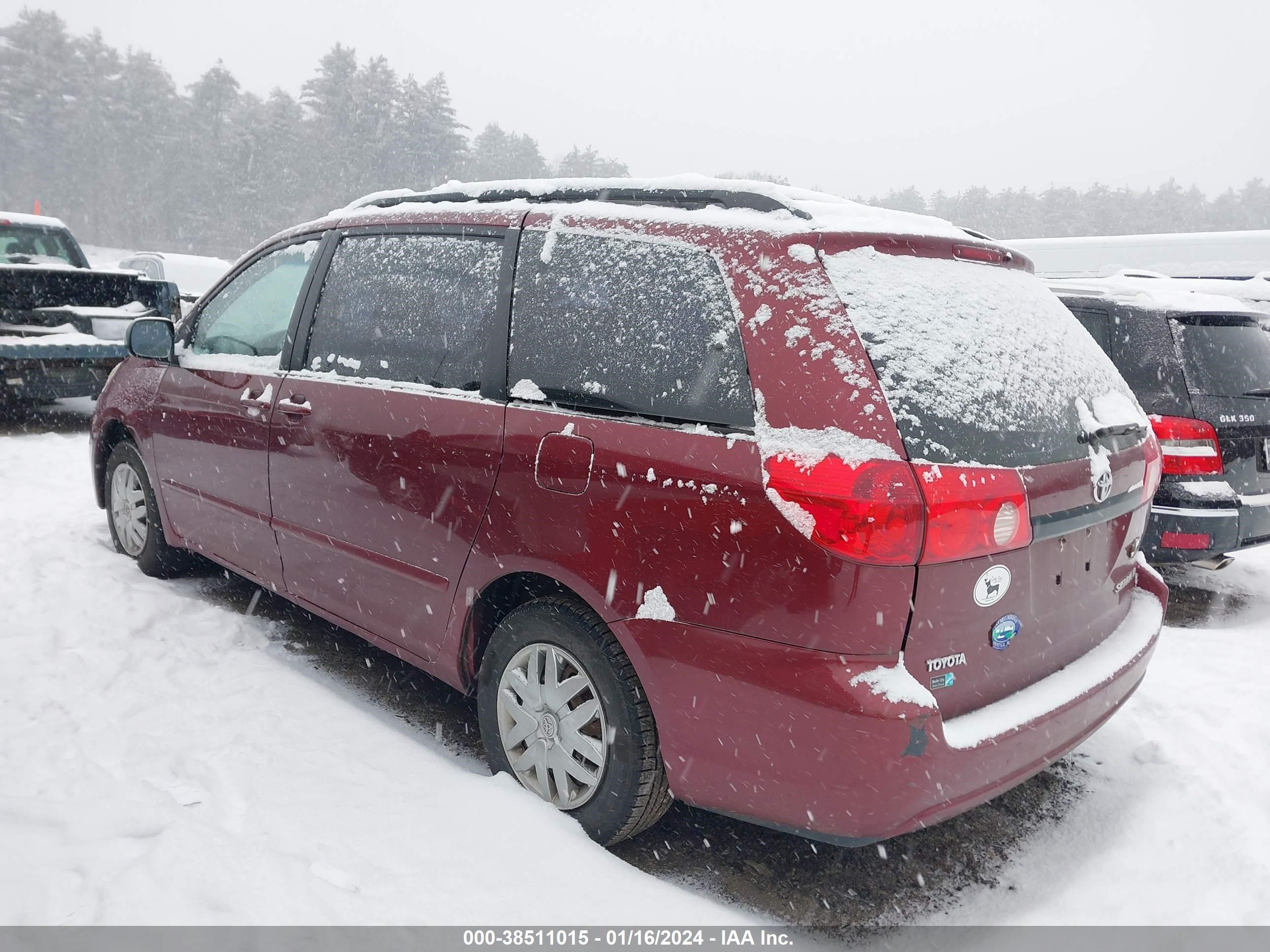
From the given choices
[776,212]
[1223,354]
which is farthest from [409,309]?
[1223,354]

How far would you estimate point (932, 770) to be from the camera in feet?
6.83

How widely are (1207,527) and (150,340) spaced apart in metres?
5.33

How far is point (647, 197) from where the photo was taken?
2.69 m

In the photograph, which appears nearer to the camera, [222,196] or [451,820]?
[451,820]

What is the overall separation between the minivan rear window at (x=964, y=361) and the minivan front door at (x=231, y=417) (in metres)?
2.51

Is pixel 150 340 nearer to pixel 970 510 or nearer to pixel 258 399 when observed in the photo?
pixel 258 399

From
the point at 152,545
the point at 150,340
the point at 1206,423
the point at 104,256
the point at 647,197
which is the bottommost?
the point at 152,545

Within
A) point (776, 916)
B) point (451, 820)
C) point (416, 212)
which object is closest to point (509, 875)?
point (451, 820)

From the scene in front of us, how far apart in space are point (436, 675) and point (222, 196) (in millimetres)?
69495

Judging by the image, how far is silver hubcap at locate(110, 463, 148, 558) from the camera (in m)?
4.78

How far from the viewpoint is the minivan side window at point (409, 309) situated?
2.95m

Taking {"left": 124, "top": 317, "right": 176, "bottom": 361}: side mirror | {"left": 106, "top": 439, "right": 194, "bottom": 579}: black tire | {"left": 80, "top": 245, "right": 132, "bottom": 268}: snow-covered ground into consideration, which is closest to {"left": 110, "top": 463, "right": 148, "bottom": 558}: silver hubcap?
{"left": 106, "top": 439, "right": 194, "bottom": 579}: black tire

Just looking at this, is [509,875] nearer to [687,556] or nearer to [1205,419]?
[687,556]

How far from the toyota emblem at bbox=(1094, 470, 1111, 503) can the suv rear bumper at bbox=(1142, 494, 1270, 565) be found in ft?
7.64
